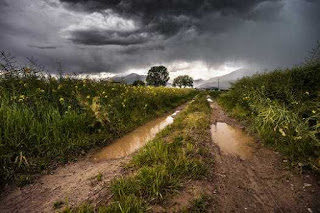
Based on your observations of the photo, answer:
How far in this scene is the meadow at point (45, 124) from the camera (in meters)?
3.62

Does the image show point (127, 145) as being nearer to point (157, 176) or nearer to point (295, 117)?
point (157, 176)

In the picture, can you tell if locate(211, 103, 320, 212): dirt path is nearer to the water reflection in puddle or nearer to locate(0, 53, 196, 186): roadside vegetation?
the water reflection in puddle

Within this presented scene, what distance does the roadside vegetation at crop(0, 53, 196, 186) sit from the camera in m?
3.64

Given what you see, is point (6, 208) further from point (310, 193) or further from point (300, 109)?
point (300, 109)

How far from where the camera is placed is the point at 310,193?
2705 millimetres

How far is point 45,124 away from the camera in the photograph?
4.59 meters

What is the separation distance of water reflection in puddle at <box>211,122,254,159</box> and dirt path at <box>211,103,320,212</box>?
449 mm

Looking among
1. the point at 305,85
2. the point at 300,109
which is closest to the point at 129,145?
the point at 300,109

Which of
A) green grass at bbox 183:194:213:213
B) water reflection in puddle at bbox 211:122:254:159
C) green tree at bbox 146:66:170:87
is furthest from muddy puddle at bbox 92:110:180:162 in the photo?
green tree at bbox 146:66:170:87

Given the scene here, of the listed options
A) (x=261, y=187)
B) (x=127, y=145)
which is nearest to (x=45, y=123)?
(x=127, y=145)

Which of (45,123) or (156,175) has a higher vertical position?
(45,123)

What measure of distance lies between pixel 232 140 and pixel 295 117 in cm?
165

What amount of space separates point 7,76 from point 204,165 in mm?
6594

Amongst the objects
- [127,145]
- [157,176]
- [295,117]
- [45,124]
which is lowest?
[127,145]
